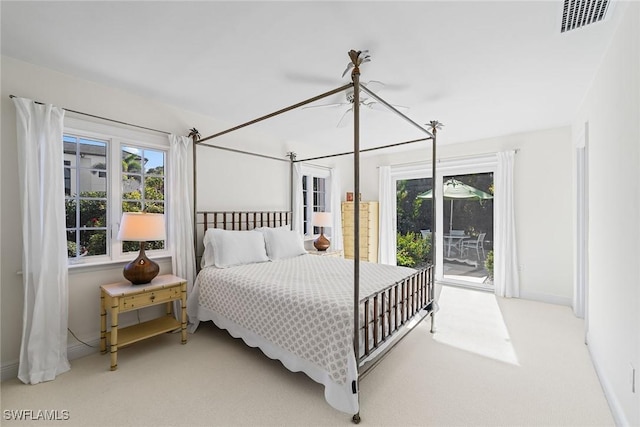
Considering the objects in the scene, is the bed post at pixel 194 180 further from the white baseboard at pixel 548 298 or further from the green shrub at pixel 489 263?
the white baseboard at pixel 548 298

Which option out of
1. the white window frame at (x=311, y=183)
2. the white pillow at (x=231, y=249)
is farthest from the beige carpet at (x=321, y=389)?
the white window frame at (x=311, y=183)

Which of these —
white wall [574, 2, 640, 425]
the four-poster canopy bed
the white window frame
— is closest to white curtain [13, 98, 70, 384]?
the four-poster canopy bed

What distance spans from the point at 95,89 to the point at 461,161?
506 cm

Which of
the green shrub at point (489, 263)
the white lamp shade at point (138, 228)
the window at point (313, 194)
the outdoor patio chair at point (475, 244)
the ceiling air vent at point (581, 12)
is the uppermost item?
the ceiling air vent at point (581, 12)

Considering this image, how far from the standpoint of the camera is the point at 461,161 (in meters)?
4.85

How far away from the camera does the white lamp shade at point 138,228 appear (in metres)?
2.55

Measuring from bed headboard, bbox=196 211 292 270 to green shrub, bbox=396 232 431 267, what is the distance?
2479 mm

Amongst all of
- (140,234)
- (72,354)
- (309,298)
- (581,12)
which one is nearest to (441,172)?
(581,12)

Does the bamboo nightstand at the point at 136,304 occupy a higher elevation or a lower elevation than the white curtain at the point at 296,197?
lower

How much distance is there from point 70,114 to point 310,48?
2268 mm

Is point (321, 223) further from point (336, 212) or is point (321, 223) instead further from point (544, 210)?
point (544, 210)

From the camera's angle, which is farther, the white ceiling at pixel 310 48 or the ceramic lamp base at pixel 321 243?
the ceramic lamp base at pixel 321 243

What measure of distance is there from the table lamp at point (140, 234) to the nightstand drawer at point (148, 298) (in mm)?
168

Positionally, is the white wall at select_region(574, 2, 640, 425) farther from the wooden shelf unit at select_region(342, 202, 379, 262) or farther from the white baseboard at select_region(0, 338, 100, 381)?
the white baseboard at select_region(0, 338, 100, 381)
